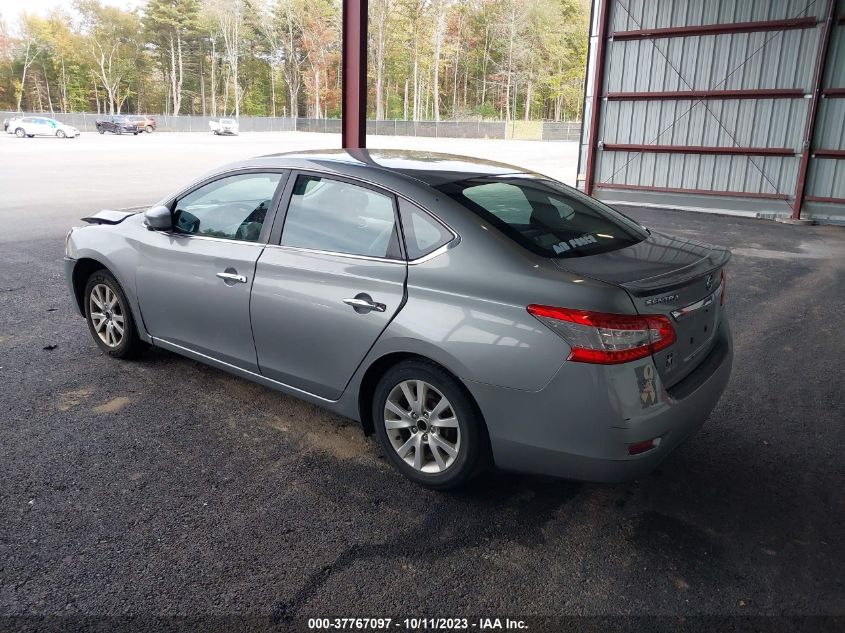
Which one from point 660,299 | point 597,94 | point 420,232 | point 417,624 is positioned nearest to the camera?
point 417,624

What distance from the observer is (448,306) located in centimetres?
291

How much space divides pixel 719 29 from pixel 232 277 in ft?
48.6

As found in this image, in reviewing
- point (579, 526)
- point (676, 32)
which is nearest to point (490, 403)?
point (579, 526)

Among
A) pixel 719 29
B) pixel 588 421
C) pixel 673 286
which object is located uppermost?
pixel 719 29

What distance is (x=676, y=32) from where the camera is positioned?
15.4 metres

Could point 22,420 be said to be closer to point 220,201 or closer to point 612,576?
point 220,201

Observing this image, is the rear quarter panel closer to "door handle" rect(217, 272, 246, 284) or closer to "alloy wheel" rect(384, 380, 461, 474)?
"alloy wheel" rect(384, 380, 461, 474)

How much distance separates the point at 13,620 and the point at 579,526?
85.7 inches

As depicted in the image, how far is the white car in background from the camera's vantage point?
42250 mm

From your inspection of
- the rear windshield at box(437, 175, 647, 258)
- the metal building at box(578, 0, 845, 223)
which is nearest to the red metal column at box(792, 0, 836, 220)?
the metal building at box(578, 0, 845, 223)

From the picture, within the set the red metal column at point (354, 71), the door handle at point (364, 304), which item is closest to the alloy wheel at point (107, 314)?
the door handle at point (364, 304)

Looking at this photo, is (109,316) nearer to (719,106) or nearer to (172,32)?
(719,106)

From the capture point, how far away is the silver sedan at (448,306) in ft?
8.77

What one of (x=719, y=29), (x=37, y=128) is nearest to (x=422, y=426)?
(x=719, y=29)
